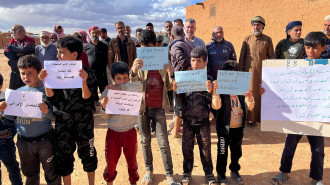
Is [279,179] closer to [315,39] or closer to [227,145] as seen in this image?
[227,145]

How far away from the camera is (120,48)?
538cm

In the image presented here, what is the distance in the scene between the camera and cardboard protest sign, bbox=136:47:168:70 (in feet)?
8.46

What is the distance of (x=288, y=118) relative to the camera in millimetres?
2553

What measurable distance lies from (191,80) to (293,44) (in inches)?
112

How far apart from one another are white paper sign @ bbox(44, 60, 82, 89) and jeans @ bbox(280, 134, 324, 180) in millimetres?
2709

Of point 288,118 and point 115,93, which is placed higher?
point 115,93

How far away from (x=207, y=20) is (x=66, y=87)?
38.0 feet

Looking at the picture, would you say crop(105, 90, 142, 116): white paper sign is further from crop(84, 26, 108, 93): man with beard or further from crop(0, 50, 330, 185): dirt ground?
crop(84, 26, 108, 93): man with beard

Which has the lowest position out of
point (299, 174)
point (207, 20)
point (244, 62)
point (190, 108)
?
point (299, 174)

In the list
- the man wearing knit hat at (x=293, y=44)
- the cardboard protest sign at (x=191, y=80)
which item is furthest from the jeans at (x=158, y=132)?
the man wearing knit hat at (x=293, y=44)

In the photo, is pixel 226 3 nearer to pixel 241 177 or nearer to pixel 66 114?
pixel 241 177

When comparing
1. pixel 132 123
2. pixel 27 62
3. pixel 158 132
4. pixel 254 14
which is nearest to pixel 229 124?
pixel 158 132

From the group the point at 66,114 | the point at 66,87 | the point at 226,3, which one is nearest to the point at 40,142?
the point at 66,114

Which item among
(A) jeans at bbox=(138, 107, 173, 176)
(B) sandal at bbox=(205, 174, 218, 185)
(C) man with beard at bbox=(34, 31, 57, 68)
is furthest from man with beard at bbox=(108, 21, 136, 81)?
(B) sandal at bbox=(205, 174, 218, 185)
